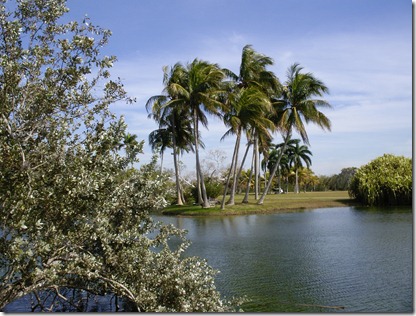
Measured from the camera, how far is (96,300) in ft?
31.1

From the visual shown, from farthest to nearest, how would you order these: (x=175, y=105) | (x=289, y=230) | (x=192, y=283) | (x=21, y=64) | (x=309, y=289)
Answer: (x=175, y=105), (x=289, y=230), (x=309, y=289), (x=192, y=283), (x=21, y=64)

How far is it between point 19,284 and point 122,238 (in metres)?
1.48

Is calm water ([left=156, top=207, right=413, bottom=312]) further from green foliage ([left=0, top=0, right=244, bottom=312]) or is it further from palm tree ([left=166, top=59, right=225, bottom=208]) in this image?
palm tree ([left=166, top=59, right=225, bottom=208])

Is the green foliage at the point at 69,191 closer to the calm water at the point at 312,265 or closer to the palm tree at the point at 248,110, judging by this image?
the calm water at the point at 312,265

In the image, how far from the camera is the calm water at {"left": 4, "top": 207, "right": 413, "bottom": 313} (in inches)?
379

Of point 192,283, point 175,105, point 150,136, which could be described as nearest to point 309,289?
point 192,283

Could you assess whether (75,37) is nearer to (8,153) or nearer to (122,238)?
Answer: (8,153)

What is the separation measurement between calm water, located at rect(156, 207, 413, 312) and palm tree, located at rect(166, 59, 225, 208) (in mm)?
11471

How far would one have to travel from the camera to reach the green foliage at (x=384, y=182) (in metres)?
36.8

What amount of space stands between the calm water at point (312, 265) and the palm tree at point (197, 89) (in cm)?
1167

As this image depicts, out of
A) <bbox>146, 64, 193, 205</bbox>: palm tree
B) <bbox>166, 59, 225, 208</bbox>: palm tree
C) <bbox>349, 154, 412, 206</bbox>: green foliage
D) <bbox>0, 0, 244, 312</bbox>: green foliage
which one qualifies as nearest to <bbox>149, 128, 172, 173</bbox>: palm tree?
<bbox>146, 64, 193, 205</bbox>: palm tree

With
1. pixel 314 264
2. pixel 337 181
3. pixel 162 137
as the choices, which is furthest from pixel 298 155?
pixel 314 264

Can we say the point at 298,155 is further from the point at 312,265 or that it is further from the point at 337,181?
the point at 312,265

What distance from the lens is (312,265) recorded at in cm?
1334
